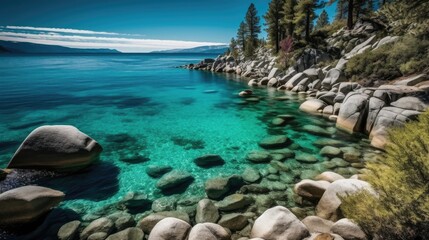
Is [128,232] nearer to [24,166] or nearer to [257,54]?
[24,166]

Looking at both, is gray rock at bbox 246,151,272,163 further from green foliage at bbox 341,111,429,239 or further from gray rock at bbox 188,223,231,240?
green foliage at bbox 341,111,429,239

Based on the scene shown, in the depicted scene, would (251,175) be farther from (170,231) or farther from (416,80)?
(416,80)

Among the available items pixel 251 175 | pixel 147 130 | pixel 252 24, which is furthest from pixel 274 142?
pixel 252 24

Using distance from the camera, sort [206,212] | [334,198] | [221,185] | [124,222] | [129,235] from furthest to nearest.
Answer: [221,185]
[206,212]
[124,222]
[334,198]
[129,235]

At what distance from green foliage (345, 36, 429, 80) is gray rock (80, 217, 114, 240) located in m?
21.0

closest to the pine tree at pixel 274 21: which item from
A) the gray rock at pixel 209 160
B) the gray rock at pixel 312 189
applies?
the gray rock at pixel 209 160

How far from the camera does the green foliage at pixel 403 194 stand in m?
3.71

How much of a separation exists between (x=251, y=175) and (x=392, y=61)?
685 inches

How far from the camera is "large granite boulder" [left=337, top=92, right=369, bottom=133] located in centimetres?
1258

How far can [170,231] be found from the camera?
525cm

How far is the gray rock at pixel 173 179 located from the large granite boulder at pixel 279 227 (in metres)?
3.44

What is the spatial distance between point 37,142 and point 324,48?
33.0 m

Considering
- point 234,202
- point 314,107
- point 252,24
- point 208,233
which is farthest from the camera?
point 252,24

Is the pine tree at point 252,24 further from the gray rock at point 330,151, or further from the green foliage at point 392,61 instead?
the gray rock at point 330,151
